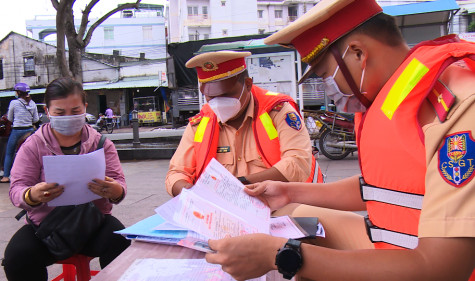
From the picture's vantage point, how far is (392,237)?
101 centimetres

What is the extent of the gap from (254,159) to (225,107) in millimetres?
345

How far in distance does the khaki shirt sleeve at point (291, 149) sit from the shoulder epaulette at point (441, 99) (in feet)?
3.90

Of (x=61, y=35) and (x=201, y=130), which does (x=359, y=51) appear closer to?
(x=201, y=130)

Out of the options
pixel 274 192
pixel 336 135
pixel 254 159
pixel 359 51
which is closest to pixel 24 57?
pixel 336 135

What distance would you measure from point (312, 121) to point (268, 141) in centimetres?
571

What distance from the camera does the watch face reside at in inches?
36.8

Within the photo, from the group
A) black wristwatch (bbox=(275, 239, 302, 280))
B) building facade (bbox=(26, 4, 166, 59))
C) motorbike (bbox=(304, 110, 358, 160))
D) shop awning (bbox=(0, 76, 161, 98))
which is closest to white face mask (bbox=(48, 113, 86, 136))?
black wristwatch (bbox=(275, 239, 302, 280))

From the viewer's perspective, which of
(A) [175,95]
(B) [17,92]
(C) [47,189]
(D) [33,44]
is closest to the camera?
(C) [47,189]

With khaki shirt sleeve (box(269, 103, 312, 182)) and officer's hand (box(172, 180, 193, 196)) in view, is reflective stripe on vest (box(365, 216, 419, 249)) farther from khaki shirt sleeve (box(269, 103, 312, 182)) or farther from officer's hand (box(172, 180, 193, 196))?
officer's hand (box(172, 180, 193, 196))

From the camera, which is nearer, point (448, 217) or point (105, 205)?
point (448, 217)

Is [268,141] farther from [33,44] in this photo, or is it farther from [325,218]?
[33,44]

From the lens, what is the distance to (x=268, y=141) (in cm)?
219

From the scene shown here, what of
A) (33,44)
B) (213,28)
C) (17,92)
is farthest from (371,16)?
(213,28)

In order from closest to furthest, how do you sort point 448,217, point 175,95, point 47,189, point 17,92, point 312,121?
1. point 448,217
2. point 47,189
3. point 17,92
4. point 312,121
5. point 175,95
